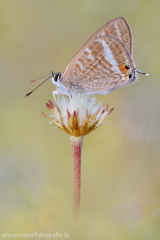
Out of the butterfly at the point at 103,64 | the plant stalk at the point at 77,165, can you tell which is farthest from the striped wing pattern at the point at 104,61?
the plant stalk at the point at 77,165

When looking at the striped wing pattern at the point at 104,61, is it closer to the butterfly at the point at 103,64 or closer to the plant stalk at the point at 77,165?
the butterfly at the point at 103,64

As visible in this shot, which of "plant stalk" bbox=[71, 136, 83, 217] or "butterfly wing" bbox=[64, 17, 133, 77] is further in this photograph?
"butterfly wing" bbox=[64, 17, 133, 77]

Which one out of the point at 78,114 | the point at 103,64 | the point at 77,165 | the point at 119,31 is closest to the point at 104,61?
the point at 103,64

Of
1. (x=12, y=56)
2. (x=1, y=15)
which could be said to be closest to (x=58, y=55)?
(x=12, y=56)

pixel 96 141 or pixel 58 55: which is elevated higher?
pixel 58 55

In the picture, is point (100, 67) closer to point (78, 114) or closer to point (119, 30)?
point (119, 30)

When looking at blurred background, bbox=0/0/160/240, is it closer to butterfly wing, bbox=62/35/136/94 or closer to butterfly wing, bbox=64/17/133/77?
butterfly wing, bbox=62/35/136/94

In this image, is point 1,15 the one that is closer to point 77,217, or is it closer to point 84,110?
point 84,110

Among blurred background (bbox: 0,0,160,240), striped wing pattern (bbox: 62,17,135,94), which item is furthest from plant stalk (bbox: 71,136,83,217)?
striped wing pattern (bbox: 62,17,135,94)
